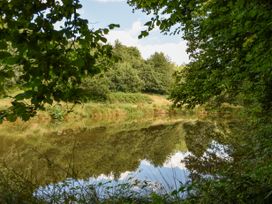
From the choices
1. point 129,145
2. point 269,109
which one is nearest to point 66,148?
point 129,145

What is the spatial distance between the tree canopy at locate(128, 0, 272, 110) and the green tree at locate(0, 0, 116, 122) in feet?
9.74

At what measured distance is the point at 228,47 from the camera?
8.95 metres

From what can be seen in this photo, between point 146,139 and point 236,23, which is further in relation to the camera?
point 146,139

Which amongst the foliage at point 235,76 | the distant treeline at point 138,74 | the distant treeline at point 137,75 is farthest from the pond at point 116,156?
the distant treeline at point 138,74

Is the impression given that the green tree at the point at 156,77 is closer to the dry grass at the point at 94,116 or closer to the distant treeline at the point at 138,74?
the distant treeline at the point at 138,74

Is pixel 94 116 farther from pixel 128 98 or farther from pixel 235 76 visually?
pixel 235 76

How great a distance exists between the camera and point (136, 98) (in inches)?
2437

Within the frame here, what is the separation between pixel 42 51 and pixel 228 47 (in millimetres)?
6680

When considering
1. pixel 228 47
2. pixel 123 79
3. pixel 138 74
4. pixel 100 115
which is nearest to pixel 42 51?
pixel 228 47

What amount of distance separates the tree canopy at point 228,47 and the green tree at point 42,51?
2.97 meters

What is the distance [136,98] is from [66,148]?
43.2 meters

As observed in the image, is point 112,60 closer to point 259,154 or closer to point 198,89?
point 259,154

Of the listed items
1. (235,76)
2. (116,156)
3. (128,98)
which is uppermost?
(235,76)

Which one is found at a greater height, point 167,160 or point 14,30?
point 14,30
